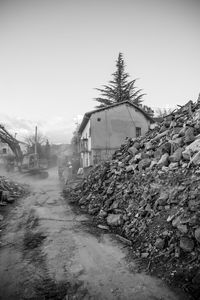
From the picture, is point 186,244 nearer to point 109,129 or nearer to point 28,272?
point 28,272

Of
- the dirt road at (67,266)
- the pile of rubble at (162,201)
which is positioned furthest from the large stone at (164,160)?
the dirt road at (67,266)

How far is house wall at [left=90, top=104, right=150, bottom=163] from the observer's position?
19.9 meters

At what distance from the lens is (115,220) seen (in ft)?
20.2

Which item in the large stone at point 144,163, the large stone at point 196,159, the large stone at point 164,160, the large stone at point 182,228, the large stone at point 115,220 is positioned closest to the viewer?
the large stone at point 182,228

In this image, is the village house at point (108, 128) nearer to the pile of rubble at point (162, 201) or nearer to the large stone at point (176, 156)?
the pile of rubble at point (162, 201)

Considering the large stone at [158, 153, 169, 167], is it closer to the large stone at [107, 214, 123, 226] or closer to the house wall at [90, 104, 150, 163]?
the large stone at [107, 214, 123, 226]

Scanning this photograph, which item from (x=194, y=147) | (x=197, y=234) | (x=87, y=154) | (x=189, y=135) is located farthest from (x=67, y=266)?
(x=87, y=154)

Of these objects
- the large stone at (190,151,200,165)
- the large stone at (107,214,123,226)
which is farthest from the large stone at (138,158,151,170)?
the large stone at (107,214,123,226)

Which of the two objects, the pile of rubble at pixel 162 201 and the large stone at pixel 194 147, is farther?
the large stone at pixel 194 147

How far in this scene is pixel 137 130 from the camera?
22.2m

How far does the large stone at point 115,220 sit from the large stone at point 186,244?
2398 millimetres

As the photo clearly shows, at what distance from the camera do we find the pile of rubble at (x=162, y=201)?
3799 millimetres

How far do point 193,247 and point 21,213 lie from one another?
7.36m

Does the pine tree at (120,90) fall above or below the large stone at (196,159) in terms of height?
above
